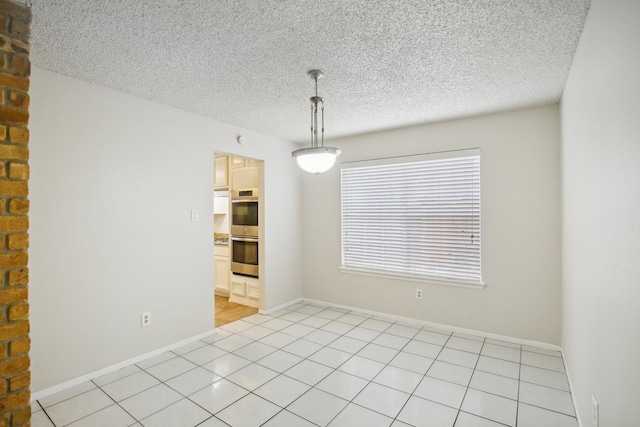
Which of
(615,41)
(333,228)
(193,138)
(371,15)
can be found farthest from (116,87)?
(615,41)

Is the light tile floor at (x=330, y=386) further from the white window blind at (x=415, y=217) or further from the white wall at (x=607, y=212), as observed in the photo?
the white window blind at (x=415, y=217)

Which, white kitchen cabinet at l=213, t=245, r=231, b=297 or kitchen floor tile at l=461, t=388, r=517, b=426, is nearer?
kitchen floor tile at l=461, t=388, r=517, b=426

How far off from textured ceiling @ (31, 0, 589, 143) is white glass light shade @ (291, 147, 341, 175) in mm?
628

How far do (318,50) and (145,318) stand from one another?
9.42 ft

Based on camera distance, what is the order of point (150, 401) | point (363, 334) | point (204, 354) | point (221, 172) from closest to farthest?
point (150, 401), point (204, 354), point (363, 334), point (221, 172)

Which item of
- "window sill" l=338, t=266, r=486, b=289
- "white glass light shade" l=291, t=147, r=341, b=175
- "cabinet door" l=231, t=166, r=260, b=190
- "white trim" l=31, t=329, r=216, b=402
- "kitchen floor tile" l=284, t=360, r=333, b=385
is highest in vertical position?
"cabinet door" l=231, t=166, r=260, b=190

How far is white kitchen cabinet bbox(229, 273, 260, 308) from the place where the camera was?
4691 mm

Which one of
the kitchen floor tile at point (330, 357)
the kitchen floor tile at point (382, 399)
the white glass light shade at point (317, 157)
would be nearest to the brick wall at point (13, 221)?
the white glass light shade at point (317, 157)

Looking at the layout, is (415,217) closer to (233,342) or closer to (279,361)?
(279,361)

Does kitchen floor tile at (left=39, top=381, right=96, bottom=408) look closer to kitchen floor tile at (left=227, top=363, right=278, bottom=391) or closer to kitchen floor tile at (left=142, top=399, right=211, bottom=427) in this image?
kitchen floor tile at (left=142, top=399, right=211, bottom=427)

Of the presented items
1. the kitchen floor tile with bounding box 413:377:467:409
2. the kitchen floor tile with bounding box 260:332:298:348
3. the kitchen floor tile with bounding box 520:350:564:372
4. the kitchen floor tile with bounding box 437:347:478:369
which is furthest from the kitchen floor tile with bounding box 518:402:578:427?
the kitchen floor tile with bounding box 260:332:298:348

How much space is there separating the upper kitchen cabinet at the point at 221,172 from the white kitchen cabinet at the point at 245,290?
59.5 inches

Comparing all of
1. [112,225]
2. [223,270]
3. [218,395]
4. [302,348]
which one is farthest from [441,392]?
[223,270]

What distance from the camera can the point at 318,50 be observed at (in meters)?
2.14
